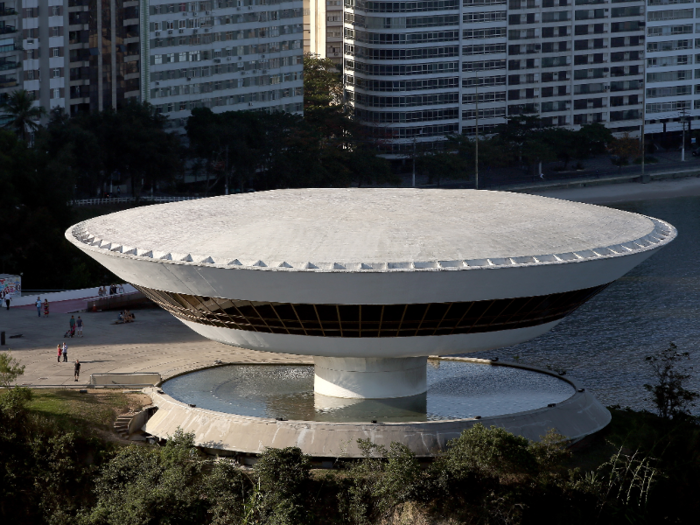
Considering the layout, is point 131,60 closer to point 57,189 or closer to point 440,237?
point 57,189

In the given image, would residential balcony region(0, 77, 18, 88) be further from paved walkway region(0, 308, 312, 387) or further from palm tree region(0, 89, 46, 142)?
paved walkway region(0, 308, 312, 387)

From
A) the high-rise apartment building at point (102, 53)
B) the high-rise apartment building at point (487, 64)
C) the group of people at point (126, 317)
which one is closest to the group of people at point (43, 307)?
the group of people at point (126, 317)

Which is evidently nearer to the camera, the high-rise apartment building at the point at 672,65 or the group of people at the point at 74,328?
the group of people at the point at 74,328

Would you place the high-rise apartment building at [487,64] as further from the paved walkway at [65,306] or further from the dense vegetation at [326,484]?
the dense vegetation at [326,484]

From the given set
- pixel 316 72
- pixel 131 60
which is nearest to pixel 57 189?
pixel 131 60

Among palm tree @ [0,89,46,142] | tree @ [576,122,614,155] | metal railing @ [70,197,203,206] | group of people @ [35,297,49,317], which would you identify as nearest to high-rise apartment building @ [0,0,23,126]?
palm tree @ [0,89,46,142]

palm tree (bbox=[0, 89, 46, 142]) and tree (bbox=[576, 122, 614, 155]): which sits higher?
palm tree (bbox=[0, 89, 46, 142])
